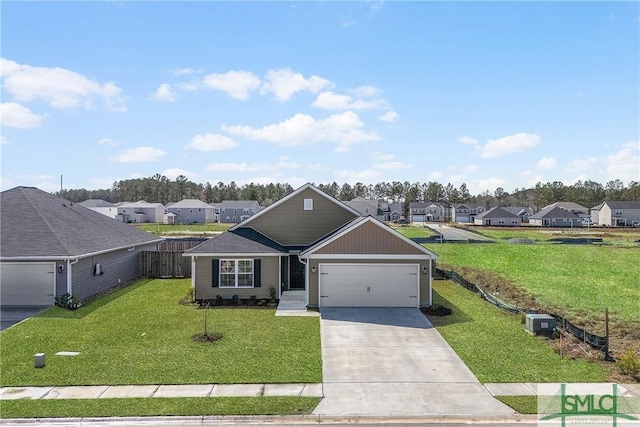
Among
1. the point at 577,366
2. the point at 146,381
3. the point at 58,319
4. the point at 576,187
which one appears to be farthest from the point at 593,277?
the point at 576,187

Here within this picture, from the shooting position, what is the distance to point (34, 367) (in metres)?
12.1

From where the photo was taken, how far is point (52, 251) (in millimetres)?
18953

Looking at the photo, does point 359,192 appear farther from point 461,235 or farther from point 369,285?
point 369,285

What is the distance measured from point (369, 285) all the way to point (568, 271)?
781 inches

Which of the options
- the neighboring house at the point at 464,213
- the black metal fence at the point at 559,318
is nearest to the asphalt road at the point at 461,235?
the black metal fence at the point at 559,318

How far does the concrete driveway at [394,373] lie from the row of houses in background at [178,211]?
8069 centimetres

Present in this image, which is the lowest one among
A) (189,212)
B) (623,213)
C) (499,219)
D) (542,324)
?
(542,324)

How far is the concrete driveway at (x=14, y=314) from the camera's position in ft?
54.9

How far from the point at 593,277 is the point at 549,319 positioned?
670 inches

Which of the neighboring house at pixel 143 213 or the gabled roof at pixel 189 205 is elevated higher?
the gabled roof at pixel 189 205

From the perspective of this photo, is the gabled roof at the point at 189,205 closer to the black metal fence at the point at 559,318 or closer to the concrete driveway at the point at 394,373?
the black metal fence at the point at 559,318

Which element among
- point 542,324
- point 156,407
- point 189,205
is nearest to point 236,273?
point 156,407

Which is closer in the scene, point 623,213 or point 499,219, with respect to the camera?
point 623,213

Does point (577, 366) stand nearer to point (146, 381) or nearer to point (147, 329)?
point (146, 381)
